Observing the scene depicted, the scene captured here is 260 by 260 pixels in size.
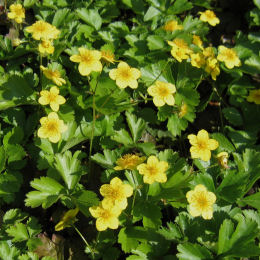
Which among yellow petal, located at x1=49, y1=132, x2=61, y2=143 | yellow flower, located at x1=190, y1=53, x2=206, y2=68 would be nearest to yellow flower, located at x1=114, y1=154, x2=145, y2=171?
yellow petal, located at x1=49, y1=132, x2=61, y2=143

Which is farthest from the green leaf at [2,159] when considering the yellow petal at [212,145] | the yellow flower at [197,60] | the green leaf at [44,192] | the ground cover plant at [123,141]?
the yellow flower at [197,60]

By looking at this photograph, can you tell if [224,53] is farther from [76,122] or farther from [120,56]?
[76,122]

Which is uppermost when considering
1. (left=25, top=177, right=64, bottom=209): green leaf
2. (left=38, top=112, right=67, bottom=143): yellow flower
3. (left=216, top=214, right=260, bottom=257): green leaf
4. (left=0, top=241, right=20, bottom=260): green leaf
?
(left=38, top=112, right=67, bottom=143): yellow flower

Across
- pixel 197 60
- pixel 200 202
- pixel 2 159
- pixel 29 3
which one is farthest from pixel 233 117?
pixel 29 3

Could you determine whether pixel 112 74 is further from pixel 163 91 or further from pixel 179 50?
pixel 179 50

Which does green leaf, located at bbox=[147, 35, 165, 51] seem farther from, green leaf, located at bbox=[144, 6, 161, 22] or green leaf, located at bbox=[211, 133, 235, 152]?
green leaf, located at bbox=[211, 133, 235, 152]

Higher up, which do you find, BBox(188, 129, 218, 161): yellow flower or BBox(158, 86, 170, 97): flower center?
BBox(158, 86, 170, 97): flower center

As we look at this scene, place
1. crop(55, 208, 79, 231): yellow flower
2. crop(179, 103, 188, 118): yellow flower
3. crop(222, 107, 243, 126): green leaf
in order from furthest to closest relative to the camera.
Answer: crop(222, 107, 243, 126): green leaf, crop(179, 103, 188, 118): yellow flower, crop(55, 208, 79, 231): yellow flower
